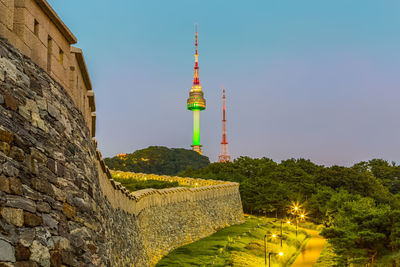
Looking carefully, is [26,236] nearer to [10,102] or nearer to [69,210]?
[69,210]

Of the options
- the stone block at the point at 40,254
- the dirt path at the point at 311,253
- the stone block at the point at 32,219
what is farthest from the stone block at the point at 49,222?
the dirt path at the point at 311,253

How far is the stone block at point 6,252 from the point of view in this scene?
5539mm

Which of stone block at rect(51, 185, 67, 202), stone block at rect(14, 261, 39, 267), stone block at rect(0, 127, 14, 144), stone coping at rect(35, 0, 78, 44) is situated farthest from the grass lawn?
stone block at rect(0, 127, 14, 144)

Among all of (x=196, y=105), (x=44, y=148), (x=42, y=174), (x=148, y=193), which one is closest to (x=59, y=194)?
(x=42, y=174)

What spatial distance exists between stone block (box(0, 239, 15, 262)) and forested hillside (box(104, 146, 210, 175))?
108m

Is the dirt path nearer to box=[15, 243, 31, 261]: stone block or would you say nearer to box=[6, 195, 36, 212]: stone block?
box=[6, 195, 36, 212]: stone block

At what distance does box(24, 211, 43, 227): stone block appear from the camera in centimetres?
639

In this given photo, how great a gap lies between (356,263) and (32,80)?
101 feet

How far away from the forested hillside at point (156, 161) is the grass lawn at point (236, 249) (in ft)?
234

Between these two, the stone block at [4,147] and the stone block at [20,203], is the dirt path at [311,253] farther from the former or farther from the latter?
the stone block at [4,147]

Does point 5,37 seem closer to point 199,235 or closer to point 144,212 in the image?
point 144,212

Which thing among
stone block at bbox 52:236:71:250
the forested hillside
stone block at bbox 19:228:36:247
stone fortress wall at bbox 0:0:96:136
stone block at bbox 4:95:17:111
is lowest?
stone block at bbox 52:236:71:250

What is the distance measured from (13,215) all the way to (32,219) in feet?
1.73

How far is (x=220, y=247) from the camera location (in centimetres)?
3612
